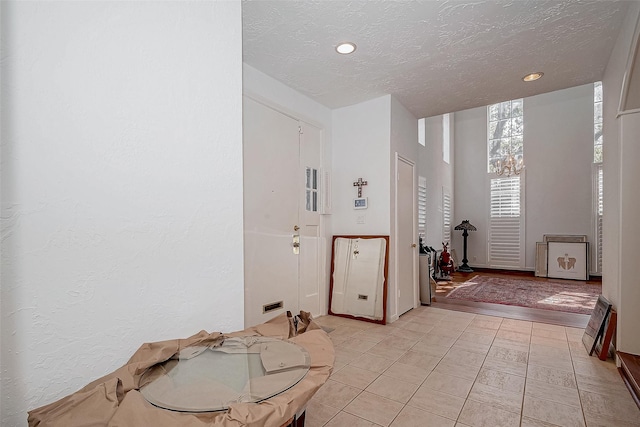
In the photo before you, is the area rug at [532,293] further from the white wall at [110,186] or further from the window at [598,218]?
the white wall at [110,186]

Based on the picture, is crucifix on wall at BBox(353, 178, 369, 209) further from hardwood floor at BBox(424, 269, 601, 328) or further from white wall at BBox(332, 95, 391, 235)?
hardwood floor at BBox(424, 269, 601, 328)

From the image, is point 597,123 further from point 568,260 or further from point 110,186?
point 110,186

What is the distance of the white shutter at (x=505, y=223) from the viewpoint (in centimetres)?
702

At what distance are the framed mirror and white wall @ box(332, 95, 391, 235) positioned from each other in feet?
0.52

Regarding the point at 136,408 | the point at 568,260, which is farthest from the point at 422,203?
the point at 136,408

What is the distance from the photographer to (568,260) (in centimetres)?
629

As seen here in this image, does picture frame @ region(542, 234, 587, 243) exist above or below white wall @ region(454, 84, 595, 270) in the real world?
below

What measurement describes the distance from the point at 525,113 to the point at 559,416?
710 centimetres

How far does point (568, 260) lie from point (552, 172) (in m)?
1.89

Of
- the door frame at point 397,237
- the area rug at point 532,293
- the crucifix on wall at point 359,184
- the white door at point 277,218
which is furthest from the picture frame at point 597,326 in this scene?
the white door at point 277,218

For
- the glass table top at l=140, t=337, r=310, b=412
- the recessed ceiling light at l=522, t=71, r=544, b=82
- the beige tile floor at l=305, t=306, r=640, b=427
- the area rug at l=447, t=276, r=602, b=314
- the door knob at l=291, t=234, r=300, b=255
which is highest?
the recessed ceiling light at l=522, t=71, r=544, b=82

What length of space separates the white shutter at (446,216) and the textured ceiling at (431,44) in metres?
3.71

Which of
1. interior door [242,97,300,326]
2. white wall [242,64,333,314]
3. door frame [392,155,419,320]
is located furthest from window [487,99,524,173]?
interior door [242,97,300,326]

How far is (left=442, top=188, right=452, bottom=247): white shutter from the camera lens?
705 centimetres
